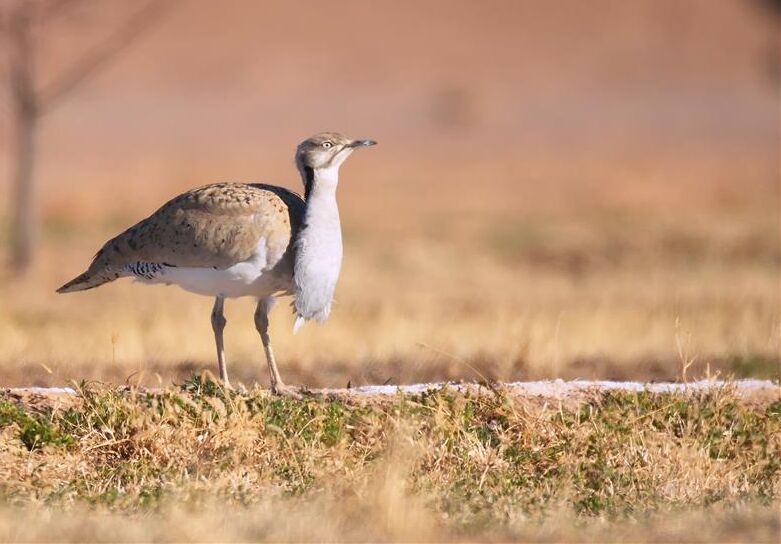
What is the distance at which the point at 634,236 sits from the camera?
21.0 meters

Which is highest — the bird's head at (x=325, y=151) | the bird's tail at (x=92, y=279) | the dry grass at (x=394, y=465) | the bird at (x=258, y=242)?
the bird's head at (x=325, y=151)

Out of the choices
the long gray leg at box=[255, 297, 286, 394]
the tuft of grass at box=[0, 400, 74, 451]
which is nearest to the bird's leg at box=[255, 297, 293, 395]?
the long gray leg at box=[255, 297, 286, 394]

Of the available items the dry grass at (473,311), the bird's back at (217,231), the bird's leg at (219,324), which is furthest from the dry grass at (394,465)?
the bird's back at (217,231)

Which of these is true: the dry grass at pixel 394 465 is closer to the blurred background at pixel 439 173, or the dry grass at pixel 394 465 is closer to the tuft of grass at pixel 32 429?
the tuft of grass at pixel 32 429

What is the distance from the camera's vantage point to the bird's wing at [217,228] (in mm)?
8469

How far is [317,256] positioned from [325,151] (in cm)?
72

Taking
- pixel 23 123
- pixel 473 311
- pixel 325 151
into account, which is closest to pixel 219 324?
pixel 325 151

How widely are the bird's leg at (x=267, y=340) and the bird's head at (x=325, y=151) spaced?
964 millimetres

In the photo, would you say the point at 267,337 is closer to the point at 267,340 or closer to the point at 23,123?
the point at 267,340

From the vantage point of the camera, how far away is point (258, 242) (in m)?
8.44

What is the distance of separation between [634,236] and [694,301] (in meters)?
5.77

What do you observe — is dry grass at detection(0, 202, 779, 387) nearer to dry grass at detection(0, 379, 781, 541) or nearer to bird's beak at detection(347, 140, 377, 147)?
dry grass at detection(0, 379, 781, 541)

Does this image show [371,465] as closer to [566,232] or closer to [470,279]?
[470,279]

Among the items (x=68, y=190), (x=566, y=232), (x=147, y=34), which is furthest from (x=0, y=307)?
(x=147, y=34)
